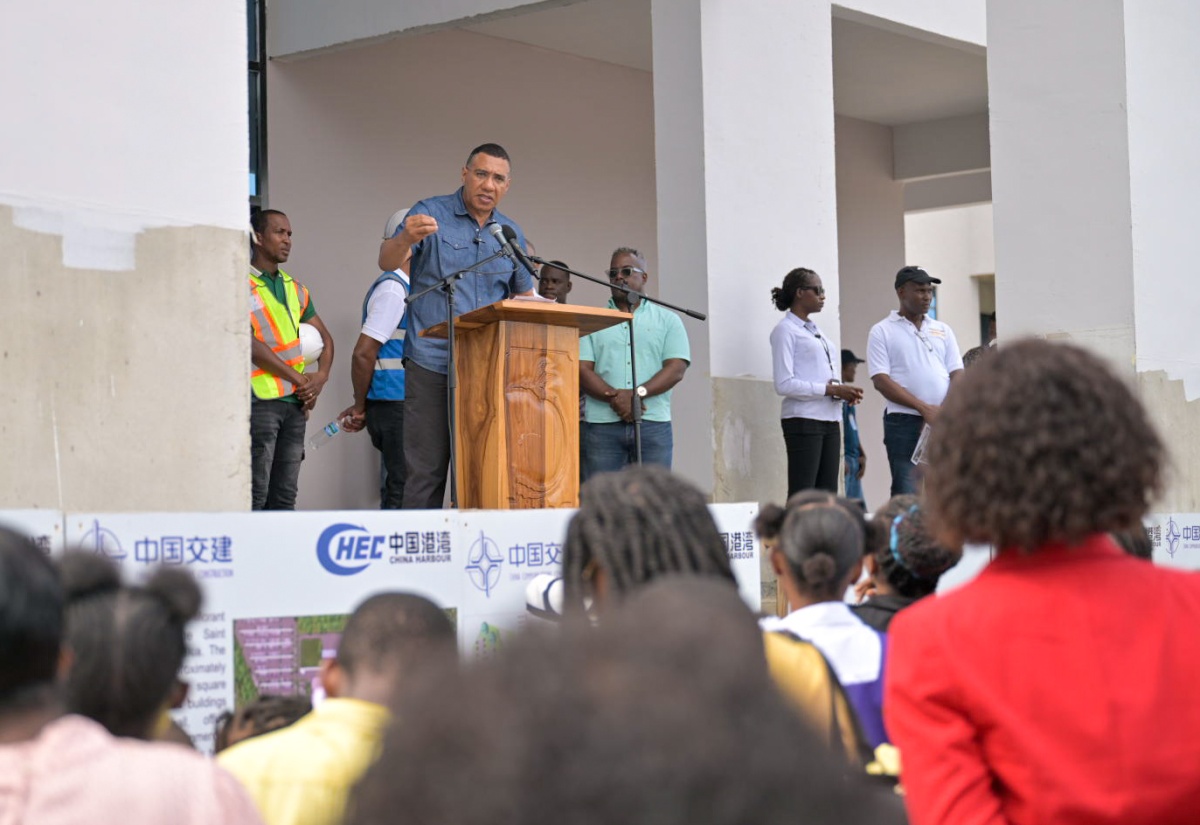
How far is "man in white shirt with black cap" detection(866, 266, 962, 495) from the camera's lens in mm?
8297

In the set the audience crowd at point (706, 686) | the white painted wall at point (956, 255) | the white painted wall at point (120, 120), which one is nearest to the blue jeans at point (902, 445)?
the white painted wall at point (120, 120)

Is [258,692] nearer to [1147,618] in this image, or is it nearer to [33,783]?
[33,783]

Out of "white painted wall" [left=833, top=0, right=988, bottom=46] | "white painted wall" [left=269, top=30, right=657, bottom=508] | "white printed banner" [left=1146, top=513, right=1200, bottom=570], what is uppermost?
"white painted wall" [left=833, top=0, right=988, bottom=46]

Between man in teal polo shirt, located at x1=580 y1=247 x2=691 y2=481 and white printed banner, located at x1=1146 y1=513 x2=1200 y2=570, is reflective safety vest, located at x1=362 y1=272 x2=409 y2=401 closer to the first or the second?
man in teal polo shirt, located at x1=580 y1=247 x2=691 y2=481

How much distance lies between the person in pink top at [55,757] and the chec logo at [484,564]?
2733 mm

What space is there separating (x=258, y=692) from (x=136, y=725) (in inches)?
73.2

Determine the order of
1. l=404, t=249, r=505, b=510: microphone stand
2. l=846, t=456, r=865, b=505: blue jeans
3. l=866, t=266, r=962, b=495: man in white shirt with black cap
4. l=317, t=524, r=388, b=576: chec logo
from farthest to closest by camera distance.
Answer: l=846, t=456, r=865, b=505: blue jeans < l=866, t=266, r=962, b=495: man in white shirt with black cap < l=404, t=249, r=505, b=510: microphone stand < l=317, t=524, r=388, b=576: chec logo

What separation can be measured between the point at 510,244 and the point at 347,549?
200 centimetres

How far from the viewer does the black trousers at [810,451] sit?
27.0 ft

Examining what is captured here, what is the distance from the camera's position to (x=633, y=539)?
2.10 meters

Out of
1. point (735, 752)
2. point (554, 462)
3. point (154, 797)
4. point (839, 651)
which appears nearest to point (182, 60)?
point (554, 462)

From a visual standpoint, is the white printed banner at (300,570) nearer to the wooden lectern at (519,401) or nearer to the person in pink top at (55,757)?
the wooden lectern at (519,401)

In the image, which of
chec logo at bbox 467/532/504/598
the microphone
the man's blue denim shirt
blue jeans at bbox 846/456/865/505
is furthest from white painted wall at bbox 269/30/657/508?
chec logo at bbox 467/532/504/598

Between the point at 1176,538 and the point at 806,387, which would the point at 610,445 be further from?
the point at 1176,538
